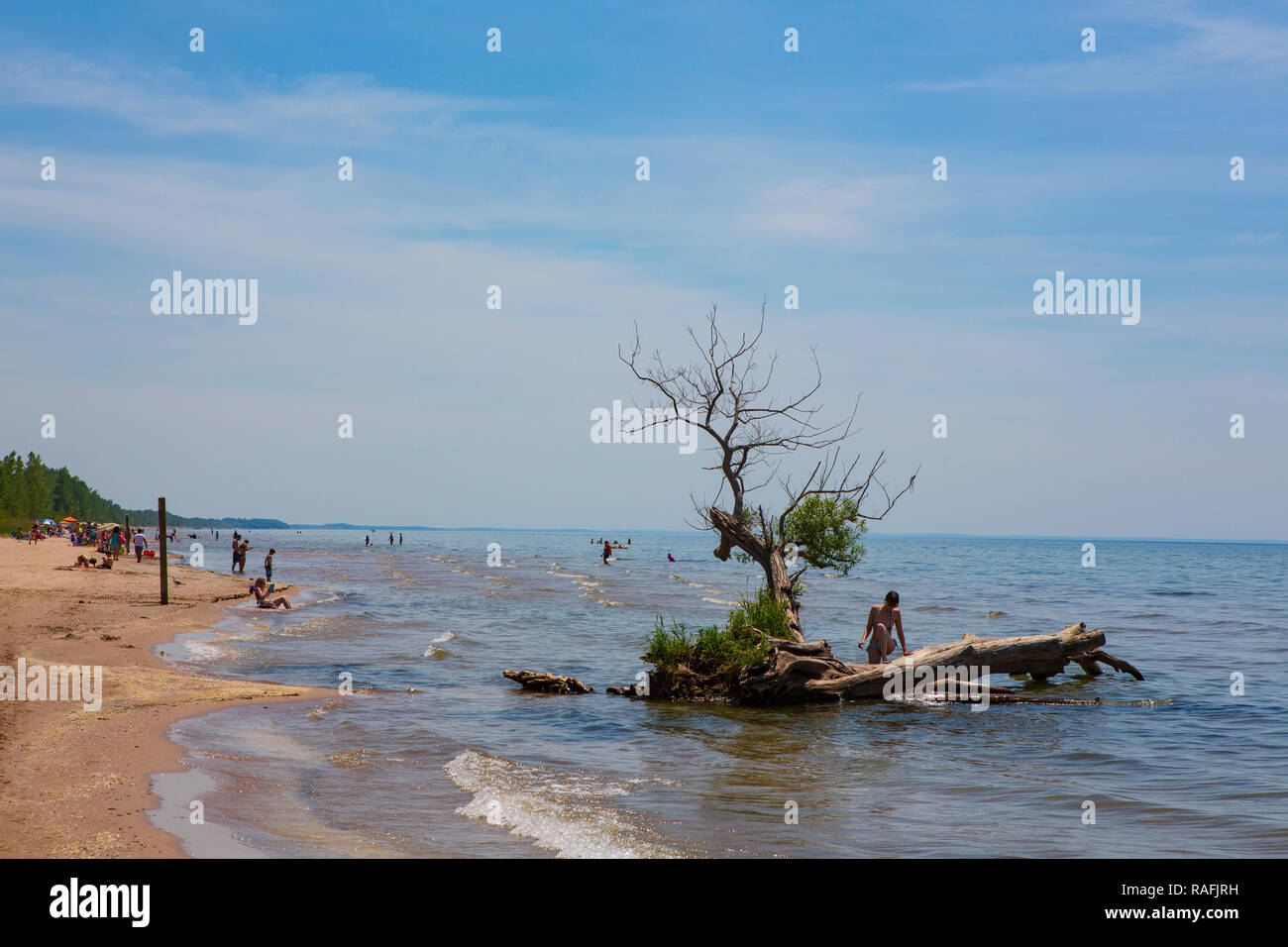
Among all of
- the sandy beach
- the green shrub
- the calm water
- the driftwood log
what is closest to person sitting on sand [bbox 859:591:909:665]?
the calm water

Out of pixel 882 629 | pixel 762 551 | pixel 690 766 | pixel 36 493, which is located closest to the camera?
pixel 690 766

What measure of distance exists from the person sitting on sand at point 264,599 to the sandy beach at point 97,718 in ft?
8.00

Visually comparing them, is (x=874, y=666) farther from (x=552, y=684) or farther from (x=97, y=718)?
(x=97, y=718)

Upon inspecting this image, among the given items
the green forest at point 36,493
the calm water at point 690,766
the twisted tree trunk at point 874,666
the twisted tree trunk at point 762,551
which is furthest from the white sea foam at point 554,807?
the green forest at point 36,493

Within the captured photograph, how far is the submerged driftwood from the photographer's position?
711 inches

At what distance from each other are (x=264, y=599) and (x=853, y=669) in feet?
91.3

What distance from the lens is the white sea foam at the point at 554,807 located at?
9.09 metres

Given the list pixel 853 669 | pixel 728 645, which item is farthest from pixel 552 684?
pixel 853 669

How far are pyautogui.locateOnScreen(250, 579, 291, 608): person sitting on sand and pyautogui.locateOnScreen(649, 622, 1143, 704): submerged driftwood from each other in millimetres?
23935

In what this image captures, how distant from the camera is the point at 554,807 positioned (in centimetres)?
1066

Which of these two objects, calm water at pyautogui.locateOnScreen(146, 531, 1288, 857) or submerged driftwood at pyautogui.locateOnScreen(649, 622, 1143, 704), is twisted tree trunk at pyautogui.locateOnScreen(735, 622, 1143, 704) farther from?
calm water at pyautogui.locateOnScreen(146, 531, 1288, 857)

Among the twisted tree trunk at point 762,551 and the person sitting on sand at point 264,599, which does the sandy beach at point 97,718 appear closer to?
the person sitting on sand at point 264,599
